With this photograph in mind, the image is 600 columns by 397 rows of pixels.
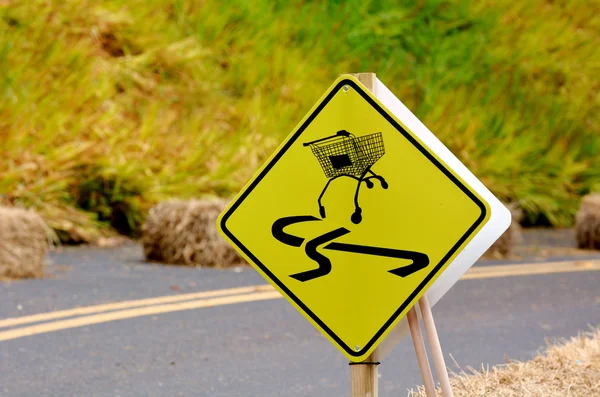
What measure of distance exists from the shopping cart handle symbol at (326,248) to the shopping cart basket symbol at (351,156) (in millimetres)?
82

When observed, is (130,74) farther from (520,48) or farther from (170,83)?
(520,48)

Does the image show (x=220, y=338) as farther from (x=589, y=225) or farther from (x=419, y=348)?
(x=589, y=225)

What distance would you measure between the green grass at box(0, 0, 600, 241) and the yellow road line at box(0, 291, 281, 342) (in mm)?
4293

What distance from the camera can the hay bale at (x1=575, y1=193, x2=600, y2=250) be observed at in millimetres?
12406

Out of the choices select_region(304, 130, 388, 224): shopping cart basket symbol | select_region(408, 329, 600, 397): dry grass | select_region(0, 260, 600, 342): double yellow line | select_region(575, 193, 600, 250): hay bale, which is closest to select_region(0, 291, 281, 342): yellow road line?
select_region(0, 260, 600, 342): double yellow line

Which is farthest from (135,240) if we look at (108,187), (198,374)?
(198,374)

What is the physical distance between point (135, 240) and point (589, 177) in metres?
9.30

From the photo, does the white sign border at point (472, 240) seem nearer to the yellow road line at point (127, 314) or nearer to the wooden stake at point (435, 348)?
the wooden stake at point (435, 348)

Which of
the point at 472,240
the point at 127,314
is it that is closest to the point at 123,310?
the point at 127,314

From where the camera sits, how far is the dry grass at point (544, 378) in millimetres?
4207

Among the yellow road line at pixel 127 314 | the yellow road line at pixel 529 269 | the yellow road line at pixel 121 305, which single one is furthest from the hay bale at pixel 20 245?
the yellow road line at pixel 529 269

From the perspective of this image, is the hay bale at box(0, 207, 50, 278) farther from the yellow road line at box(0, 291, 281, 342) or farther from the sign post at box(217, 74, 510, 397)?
the sign post at box(217, 74, 510, 397)

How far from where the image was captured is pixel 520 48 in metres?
18.1

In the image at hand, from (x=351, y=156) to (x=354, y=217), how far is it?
0.22m
